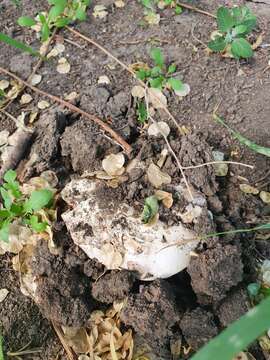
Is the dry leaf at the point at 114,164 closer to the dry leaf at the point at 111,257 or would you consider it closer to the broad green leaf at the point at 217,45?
the dry leaf at the point at 111,257

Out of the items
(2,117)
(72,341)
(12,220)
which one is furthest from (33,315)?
(2,117)

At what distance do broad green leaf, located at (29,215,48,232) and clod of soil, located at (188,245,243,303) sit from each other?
0.46 meters

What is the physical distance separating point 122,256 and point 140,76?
2.42ft

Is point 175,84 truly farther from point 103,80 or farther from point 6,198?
point 6,198

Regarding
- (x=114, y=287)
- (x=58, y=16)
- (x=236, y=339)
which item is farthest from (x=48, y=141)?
(x=236, y=339)

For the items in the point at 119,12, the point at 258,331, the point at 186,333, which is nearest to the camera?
the point at 258,331

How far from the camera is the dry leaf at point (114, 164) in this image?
1579 millimetres

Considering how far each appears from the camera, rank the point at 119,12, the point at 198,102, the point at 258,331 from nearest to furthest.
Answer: the point at 258,331 < the point at 198,102 < the point at 119,12

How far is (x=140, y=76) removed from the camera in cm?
188

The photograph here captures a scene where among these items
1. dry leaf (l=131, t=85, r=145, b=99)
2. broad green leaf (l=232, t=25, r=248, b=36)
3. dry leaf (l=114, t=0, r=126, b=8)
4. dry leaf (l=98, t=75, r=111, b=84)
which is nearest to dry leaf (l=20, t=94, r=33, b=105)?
dry leaf (l=98, t=75, r=111, b=84)

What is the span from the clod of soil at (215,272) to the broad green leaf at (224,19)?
0.89 meters

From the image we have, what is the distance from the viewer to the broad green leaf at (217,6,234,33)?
6.15 ft

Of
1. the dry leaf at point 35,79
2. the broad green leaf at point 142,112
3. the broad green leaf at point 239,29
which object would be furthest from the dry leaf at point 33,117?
the broad green leaf at point 239,29

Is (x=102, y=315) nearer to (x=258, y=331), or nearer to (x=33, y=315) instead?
(x=33, y=315)
